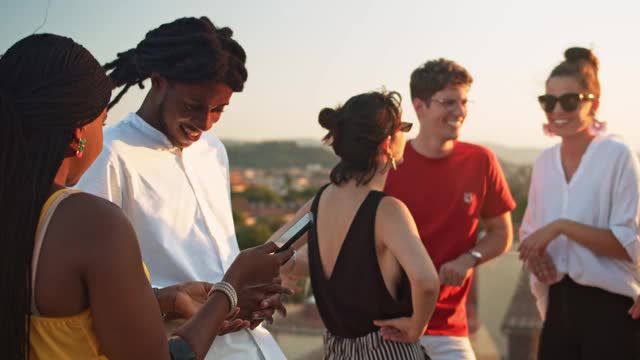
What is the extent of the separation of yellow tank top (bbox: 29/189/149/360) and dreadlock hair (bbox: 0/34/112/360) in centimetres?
1

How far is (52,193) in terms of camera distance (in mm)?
1548

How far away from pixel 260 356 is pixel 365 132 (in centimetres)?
100

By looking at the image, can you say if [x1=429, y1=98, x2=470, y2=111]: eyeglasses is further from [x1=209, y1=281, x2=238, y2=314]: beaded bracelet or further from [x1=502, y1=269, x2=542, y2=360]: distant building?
[x1=209, y1=281, x2=238, y2=314]: beaded bracelet

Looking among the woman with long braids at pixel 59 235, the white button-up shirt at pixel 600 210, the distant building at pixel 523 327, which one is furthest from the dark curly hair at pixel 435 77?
the woman with long braids at pixel 59 235

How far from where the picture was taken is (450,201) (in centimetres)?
384

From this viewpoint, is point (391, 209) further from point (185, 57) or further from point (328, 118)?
point (185, 57)

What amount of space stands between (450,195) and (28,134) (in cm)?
257

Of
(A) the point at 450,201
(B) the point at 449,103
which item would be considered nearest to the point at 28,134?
(A) the point at 450,201

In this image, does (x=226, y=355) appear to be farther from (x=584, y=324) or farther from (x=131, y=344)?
(x=584, y=324)

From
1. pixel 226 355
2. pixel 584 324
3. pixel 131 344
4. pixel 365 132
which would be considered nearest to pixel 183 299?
pixel 226 355

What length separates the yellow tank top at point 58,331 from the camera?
4.92 ft

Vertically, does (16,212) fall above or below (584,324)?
above

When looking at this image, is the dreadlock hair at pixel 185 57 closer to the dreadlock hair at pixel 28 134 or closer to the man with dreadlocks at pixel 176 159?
the man with dreadlocks at pixel 176 159

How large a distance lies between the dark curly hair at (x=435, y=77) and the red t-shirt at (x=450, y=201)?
0.30 metres
